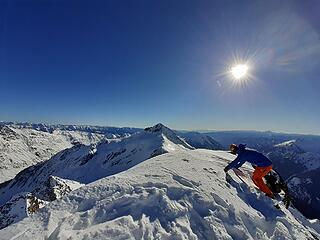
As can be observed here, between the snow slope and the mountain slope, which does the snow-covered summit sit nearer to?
the mountain slope

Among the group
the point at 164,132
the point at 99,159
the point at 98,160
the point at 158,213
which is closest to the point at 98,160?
the point at 98,160

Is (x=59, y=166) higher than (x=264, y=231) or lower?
lower

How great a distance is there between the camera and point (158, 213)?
32.0 ft

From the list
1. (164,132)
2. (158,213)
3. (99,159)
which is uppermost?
(164,132)

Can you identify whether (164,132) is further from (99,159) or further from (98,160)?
(98,160)

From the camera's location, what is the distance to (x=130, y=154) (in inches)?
4685

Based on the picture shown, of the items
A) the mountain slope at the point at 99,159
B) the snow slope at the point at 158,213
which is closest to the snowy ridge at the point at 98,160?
the mountain slope at the point at 99,159

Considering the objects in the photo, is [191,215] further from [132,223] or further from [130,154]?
[130,154]

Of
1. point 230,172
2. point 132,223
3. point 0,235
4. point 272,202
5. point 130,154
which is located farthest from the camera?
point 130,154

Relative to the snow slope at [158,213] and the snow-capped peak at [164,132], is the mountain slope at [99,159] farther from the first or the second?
the snow slope at [158,213]

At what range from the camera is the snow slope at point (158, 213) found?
861 centimetres

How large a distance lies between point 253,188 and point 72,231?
9648 millimetres

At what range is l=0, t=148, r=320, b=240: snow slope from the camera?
28.2 feet

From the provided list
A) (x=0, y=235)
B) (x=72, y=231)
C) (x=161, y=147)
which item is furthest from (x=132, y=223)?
(x=161, y=147)
